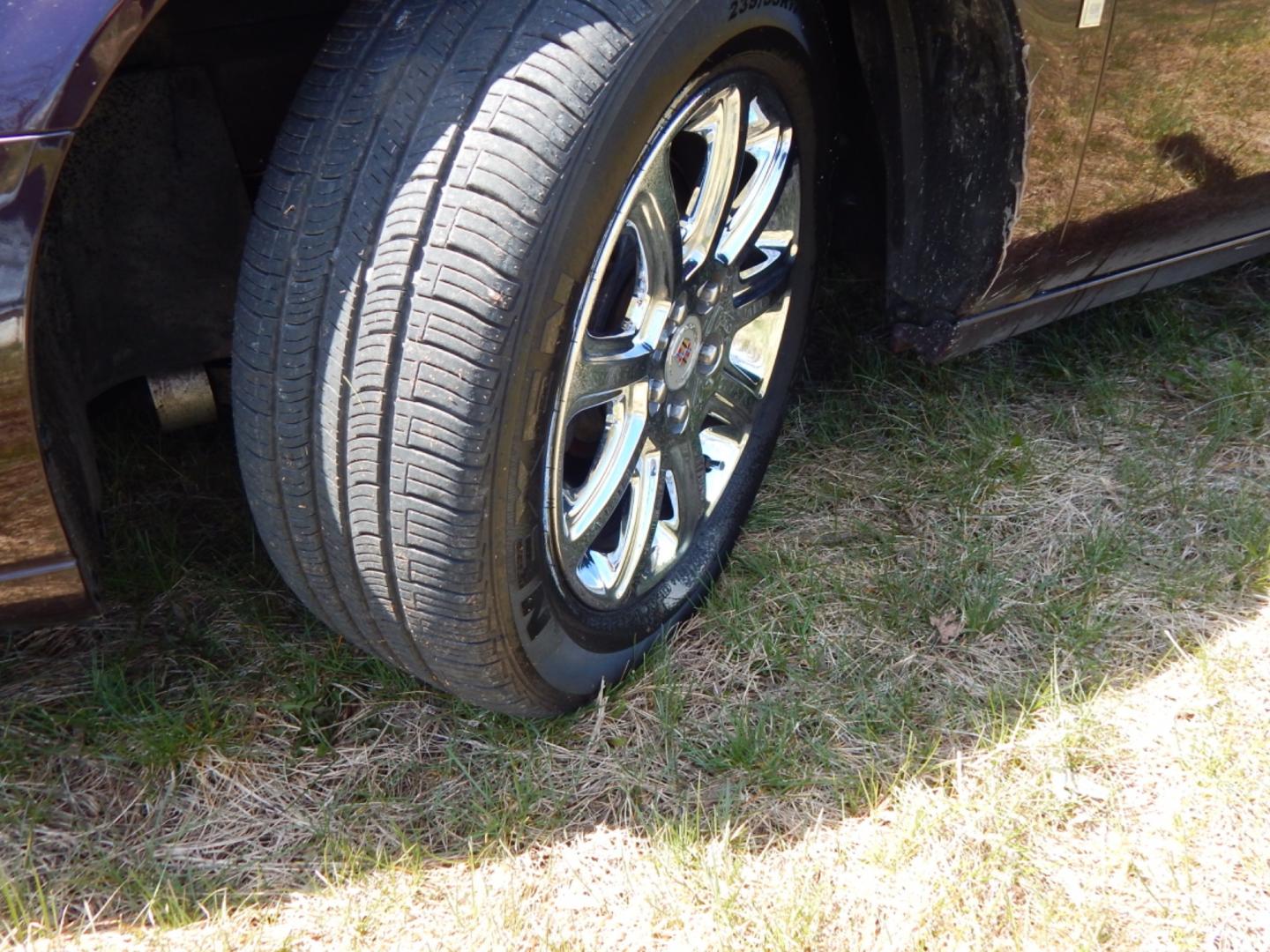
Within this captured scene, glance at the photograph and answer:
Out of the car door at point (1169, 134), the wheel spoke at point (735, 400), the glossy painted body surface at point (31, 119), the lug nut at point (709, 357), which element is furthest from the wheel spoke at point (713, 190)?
the glossy painted body surface at point (31, 119)

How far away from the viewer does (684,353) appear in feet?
6.14

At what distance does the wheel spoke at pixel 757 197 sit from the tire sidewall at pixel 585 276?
0.05m

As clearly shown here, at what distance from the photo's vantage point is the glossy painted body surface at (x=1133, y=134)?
177 centimetres

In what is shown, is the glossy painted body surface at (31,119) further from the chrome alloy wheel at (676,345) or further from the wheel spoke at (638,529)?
the wheel spoke at (638,529)

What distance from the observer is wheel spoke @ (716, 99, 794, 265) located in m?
1.91

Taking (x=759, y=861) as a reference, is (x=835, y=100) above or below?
above

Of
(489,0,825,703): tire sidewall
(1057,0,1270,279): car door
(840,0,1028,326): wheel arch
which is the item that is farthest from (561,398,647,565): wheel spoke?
(1057,0,1270,279): car door

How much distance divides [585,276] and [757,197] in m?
0.61

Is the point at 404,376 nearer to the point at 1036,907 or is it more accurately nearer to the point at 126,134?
the point at 126,134

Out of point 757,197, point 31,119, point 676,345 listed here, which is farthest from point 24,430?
point 757,197

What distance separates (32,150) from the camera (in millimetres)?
1112

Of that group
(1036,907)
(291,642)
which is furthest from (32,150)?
(1036,907)

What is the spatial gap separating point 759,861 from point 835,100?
1.22 metres

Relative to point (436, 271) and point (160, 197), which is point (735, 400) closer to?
point (436, 271)
